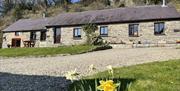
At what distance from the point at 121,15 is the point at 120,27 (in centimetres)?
155

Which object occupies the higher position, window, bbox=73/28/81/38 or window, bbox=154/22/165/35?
window, bbox=154/22/165/35

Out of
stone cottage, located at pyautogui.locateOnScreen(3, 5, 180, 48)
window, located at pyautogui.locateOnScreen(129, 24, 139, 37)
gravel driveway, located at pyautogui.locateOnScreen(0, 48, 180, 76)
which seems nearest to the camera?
gravel driveway, located at pyautogui.locateOnScreen(0, 48, 180, 76)

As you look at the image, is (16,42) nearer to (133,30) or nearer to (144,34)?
(133,30)

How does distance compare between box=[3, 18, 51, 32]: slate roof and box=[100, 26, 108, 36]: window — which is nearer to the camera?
box=[100, 26, 108, 36]: window

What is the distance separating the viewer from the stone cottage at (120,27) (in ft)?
108

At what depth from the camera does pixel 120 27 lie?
3531 centimetres

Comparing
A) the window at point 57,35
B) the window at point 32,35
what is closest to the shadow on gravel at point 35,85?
the window at point 57,35

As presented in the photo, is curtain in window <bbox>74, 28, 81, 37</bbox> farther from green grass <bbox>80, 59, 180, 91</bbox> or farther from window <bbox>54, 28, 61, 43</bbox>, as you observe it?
green grass <bbox>80, 59, 180, 91</bbox>

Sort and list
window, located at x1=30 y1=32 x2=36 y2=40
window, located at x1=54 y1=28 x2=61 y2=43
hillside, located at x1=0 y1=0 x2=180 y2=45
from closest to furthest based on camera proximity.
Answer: window, located at x1=54 y1=28 x2=61 y2=43 → window, located at x1=30 y1=32 x2=36 y2=40 → hillside, located at x1=0 y1=0 x2=180 y2=45

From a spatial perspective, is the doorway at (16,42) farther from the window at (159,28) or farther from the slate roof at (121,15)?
the window at (159,28)

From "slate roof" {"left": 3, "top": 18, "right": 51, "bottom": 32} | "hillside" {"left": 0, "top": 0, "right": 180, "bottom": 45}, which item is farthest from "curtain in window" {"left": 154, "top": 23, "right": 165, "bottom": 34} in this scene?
"hillside" {"left": 0, "top": 0, "right": 180, "bottom": 45}

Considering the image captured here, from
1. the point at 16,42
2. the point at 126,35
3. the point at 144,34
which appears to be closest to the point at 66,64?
the point at 144,34

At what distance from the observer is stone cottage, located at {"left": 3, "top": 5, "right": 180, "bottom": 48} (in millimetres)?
33031

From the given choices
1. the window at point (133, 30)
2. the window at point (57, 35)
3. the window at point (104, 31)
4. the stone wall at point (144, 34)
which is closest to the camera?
the stone wall at point (144, 34)
